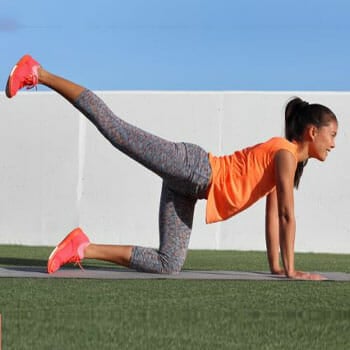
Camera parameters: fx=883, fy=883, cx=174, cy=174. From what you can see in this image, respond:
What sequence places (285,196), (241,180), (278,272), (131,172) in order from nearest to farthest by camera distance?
(285,196) < (241,180) < (278,272) < (131,172)

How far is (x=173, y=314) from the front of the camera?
8.68 ft

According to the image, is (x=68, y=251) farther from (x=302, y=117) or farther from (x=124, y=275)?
(x=302, y=117)

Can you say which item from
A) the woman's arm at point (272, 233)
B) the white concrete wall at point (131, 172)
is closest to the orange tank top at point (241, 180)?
the woman's arm at point (272, 233)

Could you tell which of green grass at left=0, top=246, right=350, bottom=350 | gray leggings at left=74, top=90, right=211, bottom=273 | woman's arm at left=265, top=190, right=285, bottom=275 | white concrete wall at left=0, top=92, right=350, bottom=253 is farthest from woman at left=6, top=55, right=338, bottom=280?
white concrete wall at left=0, top=92, right=350, bottom=253

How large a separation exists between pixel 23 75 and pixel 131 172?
3777mm

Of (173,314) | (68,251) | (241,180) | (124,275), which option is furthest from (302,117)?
(173,314)

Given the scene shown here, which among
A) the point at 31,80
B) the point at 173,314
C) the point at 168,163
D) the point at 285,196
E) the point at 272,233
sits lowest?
the point at 173,314

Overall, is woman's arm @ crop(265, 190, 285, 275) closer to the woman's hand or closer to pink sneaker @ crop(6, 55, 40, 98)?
the woman's hand

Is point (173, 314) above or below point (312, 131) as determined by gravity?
below

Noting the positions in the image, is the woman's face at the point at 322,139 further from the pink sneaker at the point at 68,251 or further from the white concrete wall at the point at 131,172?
the white concrete wall at the point at 131,172

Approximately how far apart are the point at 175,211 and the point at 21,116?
13.5 ft

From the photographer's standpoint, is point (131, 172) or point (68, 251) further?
point (131, 172)

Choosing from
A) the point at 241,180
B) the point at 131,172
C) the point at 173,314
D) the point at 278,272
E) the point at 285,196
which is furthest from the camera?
the point at 131,172

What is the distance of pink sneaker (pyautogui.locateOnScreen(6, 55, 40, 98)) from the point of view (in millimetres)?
3746
